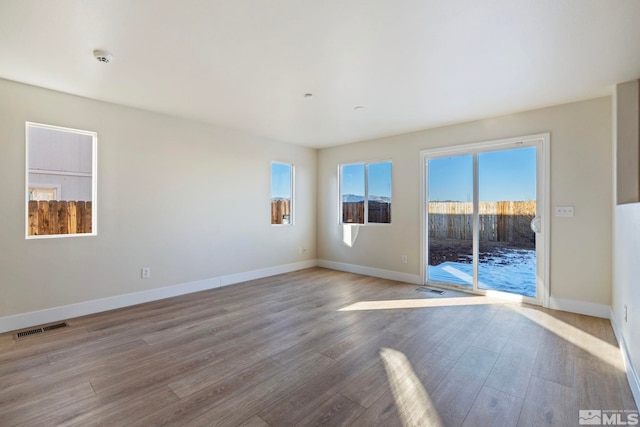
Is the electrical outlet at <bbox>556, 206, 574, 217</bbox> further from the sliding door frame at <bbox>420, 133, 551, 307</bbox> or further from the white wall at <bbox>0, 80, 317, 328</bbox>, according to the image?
the white wall at <bbox>0, 80, 317, 328</bbox>

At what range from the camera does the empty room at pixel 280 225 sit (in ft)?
6.48

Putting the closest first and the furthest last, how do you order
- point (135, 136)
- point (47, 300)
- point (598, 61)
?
point (598, 61) < point (47, 300) < point (135, 136)

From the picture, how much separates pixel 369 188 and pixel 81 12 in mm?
4642

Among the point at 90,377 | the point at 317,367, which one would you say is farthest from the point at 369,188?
the point at 90,377

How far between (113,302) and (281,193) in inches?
127

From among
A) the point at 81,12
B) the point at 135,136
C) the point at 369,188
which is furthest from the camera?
the point at 369,188

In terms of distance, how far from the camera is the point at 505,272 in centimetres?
420

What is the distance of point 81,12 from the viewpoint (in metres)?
1.98

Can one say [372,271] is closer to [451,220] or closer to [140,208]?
[451,220]

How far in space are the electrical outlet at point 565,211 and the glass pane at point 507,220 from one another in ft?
0.89

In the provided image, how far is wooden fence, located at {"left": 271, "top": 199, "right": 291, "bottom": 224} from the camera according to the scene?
5656mm

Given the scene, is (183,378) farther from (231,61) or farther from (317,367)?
(231,61)

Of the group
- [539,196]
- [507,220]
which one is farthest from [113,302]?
[539,196]

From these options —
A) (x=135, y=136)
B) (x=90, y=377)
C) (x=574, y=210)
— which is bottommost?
(x=90, y=377)
